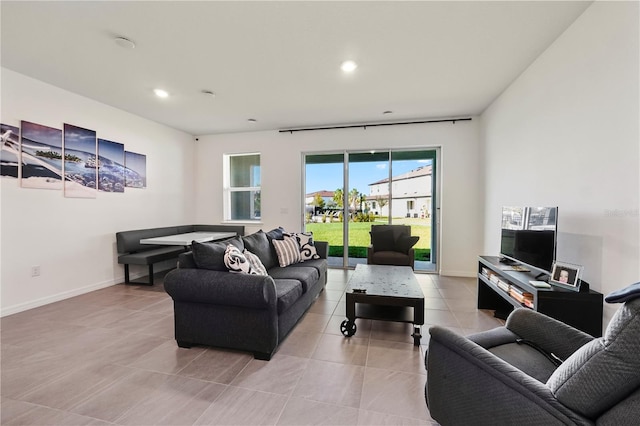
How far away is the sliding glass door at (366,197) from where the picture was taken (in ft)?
16.3

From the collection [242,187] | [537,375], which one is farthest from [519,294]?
[242,187]

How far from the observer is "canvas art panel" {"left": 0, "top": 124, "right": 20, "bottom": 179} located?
9.43ft

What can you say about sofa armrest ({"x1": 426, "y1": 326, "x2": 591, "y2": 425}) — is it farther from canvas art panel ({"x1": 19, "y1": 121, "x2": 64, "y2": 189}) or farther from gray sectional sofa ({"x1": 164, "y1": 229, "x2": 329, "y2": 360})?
canvas art panel ({"x1": 19, "y1": 121, "x2": 64, "y2": 189})

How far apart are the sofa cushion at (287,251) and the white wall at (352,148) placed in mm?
1739

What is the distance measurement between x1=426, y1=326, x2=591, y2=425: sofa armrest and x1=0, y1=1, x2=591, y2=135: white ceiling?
2371mm

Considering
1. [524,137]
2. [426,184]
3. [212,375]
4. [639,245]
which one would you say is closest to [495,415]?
[639,245]

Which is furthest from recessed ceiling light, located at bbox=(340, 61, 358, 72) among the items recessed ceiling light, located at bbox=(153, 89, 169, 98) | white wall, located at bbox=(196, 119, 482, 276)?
recessed ceiling light, located at bbox=(153, 89, 169, 98)

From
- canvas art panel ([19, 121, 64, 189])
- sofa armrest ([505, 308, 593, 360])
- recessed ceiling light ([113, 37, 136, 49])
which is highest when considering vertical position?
recessed ceiling light ([113, 37, 136, 49])

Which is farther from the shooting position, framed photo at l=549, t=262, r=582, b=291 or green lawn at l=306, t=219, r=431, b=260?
green lawn at l=306, t=219, r=431, b=260

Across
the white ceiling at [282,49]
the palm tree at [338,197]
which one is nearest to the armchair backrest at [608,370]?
the white ceiling at [282,49]

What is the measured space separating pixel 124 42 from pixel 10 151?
76.8 inches

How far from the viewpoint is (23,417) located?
1498mm

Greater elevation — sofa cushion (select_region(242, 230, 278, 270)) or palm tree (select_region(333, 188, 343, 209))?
palm tree (select_region(333, 188, 343, 209))

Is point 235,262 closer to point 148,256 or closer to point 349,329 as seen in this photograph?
point 349,329
